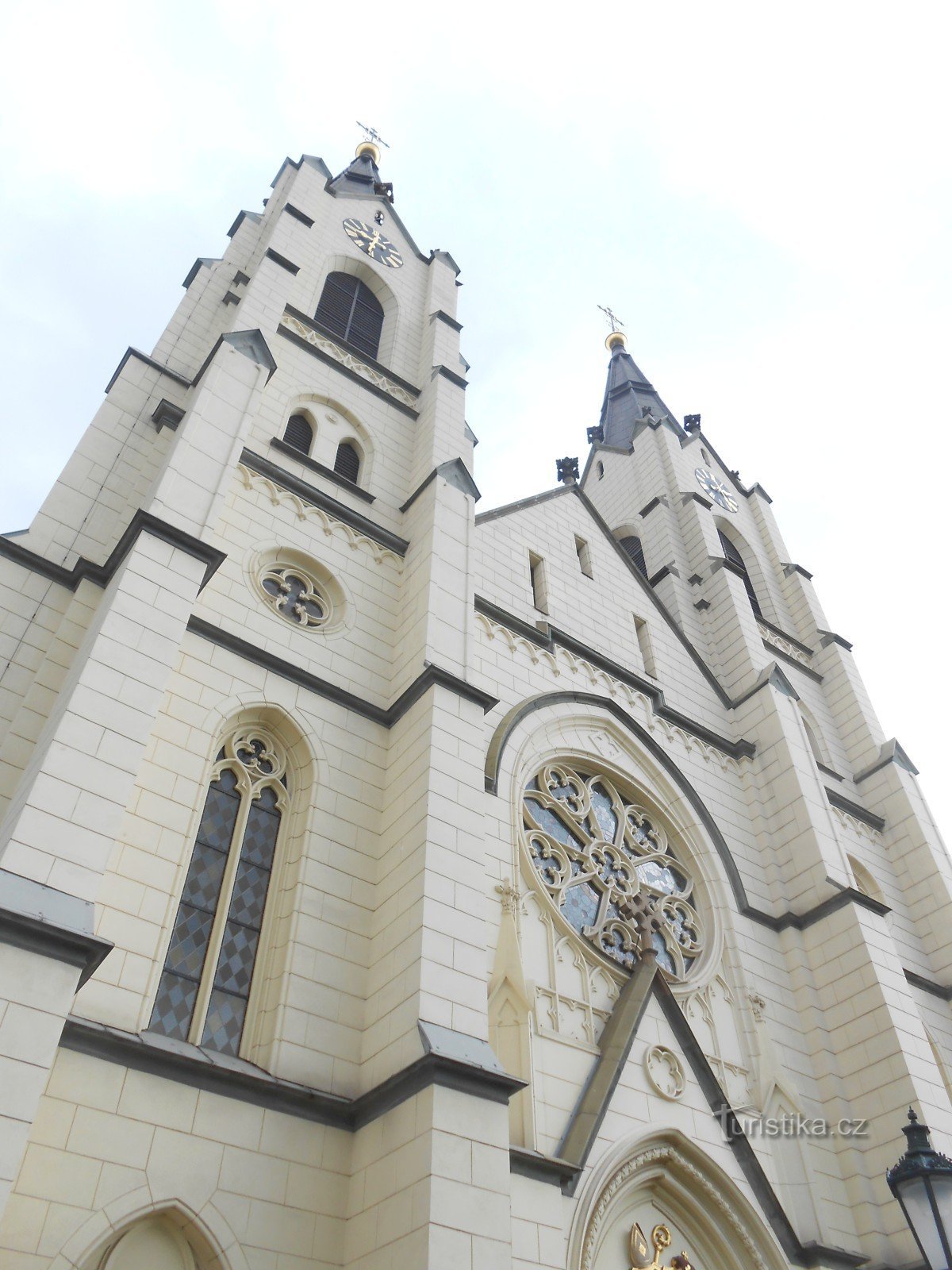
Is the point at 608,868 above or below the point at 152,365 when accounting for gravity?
below

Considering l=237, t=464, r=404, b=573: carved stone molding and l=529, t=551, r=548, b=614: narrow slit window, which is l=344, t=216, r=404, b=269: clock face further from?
l=237, t=464, r=404, b=573: carved stone molding

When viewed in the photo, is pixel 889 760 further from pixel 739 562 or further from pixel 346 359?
pixel 346 359

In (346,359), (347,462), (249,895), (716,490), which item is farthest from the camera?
(716,490)

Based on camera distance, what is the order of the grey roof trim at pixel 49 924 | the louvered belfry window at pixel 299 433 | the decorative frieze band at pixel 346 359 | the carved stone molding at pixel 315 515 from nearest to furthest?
the grey roof trim at pixel 49 924, the carved stone molding at pixel 315 515, the louvered belfry window at pixel 299 433, the decorative frieze band at pixel 346 359

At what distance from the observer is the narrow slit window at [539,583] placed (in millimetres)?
14141

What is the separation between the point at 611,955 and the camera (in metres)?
10.4

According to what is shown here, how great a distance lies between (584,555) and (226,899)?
31.6 feet

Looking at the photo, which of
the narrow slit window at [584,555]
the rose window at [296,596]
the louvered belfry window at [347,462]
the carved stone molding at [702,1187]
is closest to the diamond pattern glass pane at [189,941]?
the rose window at [296,596]

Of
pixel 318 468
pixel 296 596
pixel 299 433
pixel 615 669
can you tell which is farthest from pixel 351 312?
pixel 296 596

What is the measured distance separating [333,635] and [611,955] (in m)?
4.38

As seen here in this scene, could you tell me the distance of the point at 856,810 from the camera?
54.7 ft

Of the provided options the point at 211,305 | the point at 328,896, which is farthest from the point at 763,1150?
the point at 211,305

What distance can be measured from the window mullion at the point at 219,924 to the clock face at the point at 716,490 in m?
17.4

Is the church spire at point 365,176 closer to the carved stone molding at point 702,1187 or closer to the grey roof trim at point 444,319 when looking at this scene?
the grey roof trim at point 444,319
